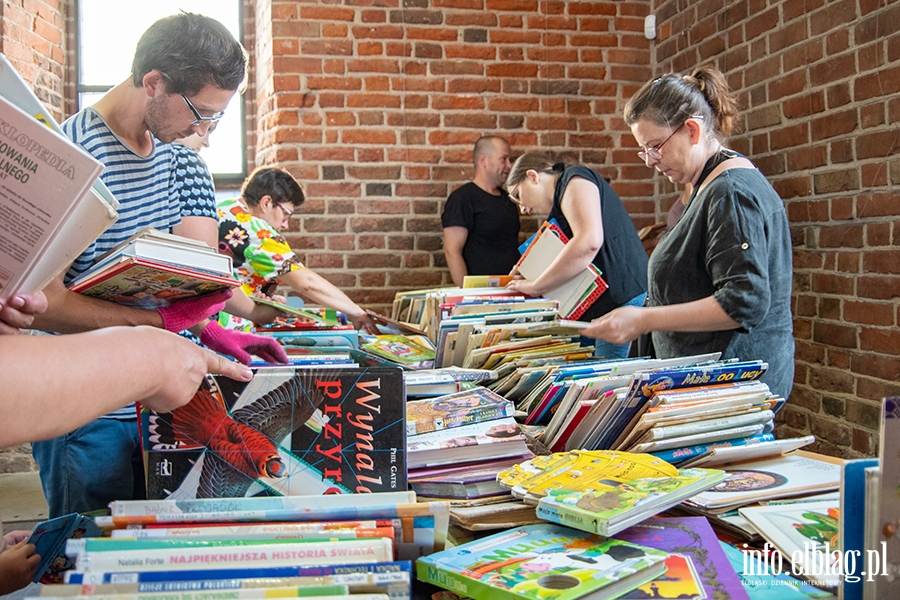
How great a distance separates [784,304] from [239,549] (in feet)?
4.84

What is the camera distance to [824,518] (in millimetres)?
1026

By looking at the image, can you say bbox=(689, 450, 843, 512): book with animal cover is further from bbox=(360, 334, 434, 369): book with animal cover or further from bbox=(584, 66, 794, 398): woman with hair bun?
bbox=(360, 334, 434, 369): book with animal cover

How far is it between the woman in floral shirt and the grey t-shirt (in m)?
1.48

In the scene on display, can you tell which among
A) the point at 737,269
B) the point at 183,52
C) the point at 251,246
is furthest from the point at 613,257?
the point at 183,52

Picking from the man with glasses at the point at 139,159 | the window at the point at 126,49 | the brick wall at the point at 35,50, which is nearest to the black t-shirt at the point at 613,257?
the man with glasses at the point at 139,159

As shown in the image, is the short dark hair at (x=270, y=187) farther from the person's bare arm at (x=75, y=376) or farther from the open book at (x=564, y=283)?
the person's bare arm at (x=75, y=376)

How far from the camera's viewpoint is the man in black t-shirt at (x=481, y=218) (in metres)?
3.98

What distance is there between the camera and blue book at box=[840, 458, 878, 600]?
801 mm

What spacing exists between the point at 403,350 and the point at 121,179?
119cm

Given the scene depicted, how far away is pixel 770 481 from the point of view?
1190 mm

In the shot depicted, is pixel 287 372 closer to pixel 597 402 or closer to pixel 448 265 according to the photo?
pixel 597 402

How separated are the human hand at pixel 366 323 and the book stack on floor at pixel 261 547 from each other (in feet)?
6.87

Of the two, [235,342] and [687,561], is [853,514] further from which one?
[235,342]

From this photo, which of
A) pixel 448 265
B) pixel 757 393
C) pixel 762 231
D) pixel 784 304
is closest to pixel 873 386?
pixel 784 304
